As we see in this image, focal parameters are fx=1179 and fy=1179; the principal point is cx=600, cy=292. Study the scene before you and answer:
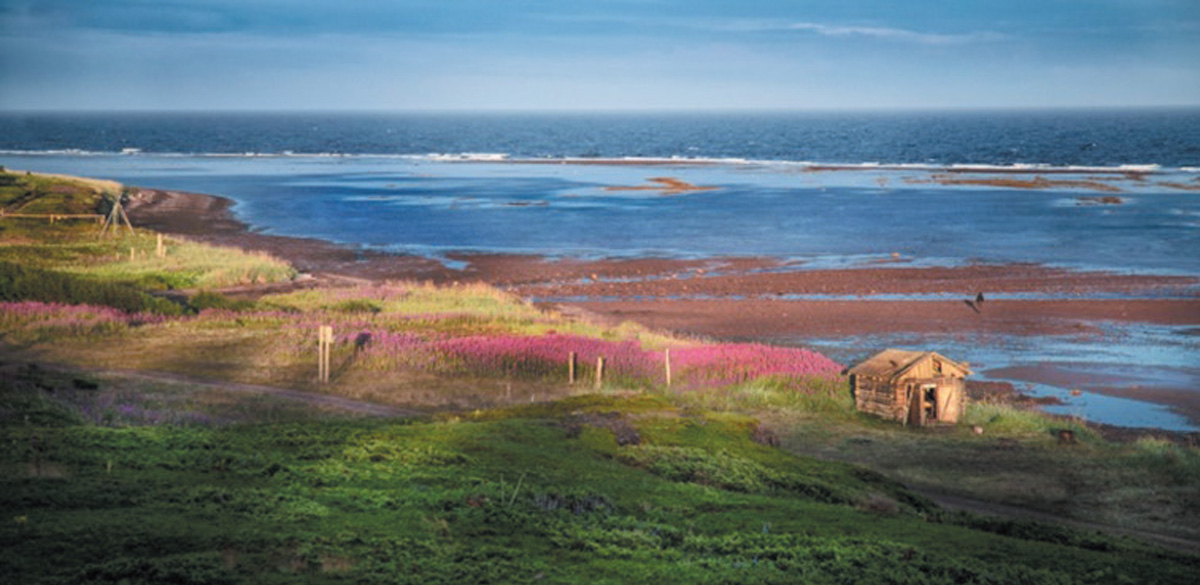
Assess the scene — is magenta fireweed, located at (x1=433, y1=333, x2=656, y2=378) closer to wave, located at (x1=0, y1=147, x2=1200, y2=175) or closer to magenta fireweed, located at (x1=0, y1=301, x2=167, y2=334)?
magenta fireweed, located at (x1=0, y1=301, x2=167, y2=334)

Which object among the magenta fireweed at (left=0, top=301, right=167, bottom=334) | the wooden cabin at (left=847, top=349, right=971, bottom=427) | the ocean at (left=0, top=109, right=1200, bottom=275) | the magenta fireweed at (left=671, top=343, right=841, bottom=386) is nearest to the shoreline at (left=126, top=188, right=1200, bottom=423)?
the ocean at (left=0, top=109, right=1200, bottom=275)

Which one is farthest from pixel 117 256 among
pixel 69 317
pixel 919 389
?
pixel 919 389

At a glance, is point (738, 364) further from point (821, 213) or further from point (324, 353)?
point (821, 213)

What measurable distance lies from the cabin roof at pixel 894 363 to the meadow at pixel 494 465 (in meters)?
1.20

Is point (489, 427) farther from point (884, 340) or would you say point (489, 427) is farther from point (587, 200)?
point (587, 200)

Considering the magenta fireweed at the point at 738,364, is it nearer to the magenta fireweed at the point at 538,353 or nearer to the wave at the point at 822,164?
the magenta fireweed at the point at 538,353

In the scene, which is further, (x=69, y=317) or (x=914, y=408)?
(x=69, y=317)

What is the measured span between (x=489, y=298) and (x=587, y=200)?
203 ft

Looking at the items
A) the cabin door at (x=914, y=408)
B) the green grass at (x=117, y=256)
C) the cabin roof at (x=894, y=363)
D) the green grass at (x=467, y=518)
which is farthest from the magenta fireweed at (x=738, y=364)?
the green grass at (x=117, y=256)

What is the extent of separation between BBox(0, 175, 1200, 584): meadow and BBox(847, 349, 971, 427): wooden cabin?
595 millimetres

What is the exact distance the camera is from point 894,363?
3119cm

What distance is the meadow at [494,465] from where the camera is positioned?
543 inches

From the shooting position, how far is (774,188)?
416 feet

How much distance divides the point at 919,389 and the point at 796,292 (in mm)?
26976
